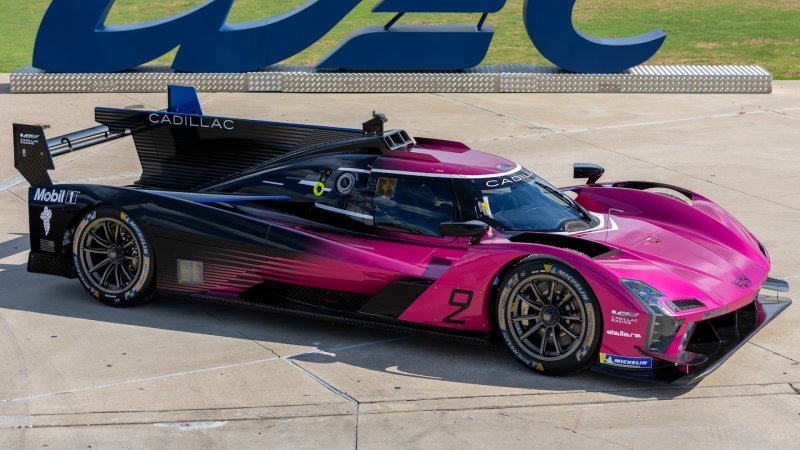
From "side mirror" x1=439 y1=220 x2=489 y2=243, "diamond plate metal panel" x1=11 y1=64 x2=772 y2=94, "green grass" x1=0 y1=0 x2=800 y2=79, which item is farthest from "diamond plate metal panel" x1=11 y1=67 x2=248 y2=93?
"side mirror" x1=439 y1=220 x2=489 y2=243

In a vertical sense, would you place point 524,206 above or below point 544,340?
above

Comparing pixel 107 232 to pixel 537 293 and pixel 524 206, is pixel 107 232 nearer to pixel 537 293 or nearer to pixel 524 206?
pixel 524 206

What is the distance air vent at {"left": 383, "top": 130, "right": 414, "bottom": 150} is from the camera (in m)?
8.70

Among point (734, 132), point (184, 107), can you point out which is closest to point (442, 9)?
point (734, 132)

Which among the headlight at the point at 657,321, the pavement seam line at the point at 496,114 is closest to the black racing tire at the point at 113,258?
the headlight at the point at 657,321

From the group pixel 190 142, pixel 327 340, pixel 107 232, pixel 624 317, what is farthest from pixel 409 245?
pixel 190 142

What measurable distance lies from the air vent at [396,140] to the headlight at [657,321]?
2298 millimetres

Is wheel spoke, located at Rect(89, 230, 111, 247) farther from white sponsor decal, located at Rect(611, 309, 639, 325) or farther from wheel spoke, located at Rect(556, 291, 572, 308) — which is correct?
white sponsor decal, located at Rect(611, 309, 639, 325)

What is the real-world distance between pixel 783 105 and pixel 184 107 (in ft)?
35.9

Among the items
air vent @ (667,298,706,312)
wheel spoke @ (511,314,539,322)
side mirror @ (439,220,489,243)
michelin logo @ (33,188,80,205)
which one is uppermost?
side mirror @ (439,220,489,243)

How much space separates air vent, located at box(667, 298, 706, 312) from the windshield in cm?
124

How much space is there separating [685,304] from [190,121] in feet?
14.9

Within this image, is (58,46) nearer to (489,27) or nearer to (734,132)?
(489,27)

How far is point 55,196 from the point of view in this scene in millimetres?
8992
